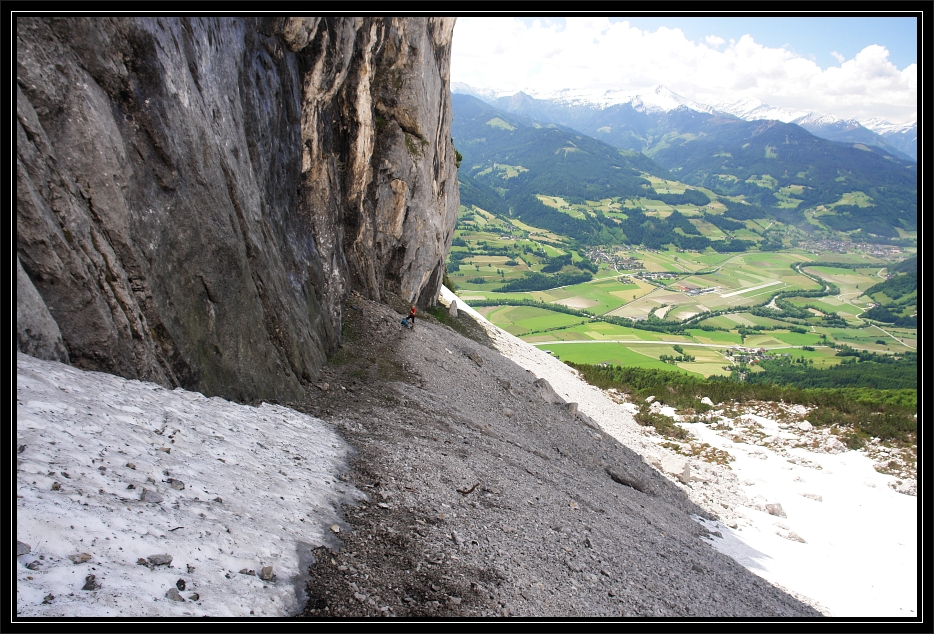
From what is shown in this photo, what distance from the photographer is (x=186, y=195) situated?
14.2m

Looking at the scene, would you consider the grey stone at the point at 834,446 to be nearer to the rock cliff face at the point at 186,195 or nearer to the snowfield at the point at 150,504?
the rock cliff face at the point at 186,195

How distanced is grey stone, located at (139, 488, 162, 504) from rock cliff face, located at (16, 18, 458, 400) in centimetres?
457

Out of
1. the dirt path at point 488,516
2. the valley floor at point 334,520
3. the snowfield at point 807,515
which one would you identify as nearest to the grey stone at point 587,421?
the snowfield at point 807,515

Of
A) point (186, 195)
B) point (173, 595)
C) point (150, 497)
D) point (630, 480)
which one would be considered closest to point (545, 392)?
point (630, 480)

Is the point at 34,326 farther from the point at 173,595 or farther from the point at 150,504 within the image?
the point at 173,595

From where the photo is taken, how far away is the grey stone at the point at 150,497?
8305mm

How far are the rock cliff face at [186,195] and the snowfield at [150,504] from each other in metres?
1.59

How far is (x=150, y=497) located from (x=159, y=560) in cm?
163

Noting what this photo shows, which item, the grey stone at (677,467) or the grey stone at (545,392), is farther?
the grey stone at (545,392)

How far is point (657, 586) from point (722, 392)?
4246 cm

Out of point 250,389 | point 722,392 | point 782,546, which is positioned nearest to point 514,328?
point 722,392

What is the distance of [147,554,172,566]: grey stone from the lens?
278 inches

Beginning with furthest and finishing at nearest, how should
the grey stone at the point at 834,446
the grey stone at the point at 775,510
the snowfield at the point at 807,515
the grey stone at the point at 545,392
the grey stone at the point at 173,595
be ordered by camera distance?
the grey stone at the point at 834,446
the grey stone at the point at 545,392
the grey stone at the point at 775,510
the snowfield at the point at 807,515
the grey stone at the point at 173,595

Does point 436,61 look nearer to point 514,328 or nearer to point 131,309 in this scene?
point 131,309
